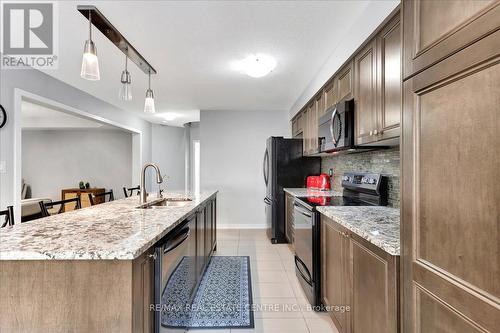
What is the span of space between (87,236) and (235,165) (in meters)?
4.49

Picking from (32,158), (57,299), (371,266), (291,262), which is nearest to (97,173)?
(32,158)

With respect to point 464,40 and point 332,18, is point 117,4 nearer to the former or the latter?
point 332,18

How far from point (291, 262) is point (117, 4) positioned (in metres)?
3.31

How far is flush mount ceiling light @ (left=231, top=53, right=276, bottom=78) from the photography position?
117 inches

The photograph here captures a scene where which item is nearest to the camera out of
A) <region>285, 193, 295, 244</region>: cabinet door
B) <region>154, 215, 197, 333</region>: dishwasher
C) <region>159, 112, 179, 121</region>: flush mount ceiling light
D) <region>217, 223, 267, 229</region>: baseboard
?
<region>154, 215, 197, 333</region>: dishwasher

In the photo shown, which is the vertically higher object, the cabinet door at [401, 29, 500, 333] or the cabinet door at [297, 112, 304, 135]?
the cabinet door at [297, 112, 304, 135]

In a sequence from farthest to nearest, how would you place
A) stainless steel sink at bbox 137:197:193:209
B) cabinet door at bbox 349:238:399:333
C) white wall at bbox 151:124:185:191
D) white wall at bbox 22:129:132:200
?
white wall at bbox 151:124:185:191, white wall at bbox 22:129:132:200, stainless steel sink at bbox 137:197:193:209, cabinet door at bbox 349:238:399:333

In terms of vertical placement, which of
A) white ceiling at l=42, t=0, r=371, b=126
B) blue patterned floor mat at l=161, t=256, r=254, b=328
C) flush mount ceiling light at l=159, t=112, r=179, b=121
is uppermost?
flush mount ceiling light at l=159, t=112, r=179, b=121

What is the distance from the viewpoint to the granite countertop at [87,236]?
3.41 feet

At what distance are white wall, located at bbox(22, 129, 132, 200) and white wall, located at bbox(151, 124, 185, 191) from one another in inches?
33.1

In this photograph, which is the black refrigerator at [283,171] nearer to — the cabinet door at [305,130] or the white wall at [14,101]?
the cabinet door at [305,130]

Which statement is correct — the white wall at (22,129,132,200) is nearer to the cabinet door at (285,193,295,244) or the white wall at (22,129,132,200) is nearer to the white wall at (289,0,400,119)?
the cabinet door at (285,193,295,244)

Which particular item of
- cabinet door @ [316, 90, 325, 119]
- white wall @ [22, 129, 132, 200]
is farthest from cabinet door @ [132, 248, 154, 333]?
white wall @ [22, 129, 132, 200]

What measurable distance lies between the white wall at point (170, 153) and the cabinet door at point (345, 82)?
6210 millimetres
